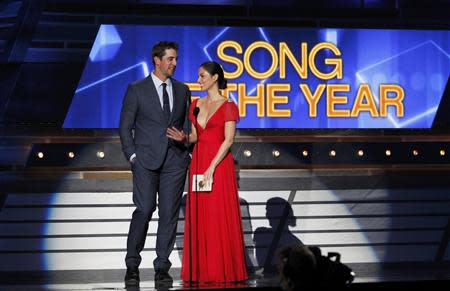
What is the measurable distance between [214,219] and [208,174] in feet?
1.01

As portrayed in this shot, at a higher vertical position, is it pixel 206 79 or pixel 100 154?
pixel 206 79

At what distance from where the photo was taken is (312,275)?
140 inches

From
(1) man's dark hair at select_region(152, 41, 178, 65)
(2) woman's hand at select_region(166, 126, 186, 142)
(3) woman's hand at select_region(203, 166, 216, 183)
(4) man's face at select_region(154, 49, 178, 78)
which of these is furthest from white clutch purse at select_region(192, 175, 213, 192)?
(1) man's dark hair at select_region(152, 41, 178, 65)

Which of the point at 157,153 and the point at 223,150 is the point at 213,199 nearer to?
the point at 223,150

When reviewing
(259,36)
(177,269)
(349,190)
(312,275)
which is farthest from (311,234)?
(312,275)

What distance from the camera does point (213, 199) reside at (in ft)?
21.6

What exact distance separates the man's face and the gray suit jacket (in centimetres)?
11

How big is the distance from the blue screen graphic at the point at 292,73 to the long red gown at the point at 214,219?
1.78 meters

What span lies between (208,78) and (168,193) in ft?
2.53

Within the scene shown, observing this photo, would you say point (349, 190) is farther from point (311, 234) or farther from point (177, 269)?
point (177, 269)

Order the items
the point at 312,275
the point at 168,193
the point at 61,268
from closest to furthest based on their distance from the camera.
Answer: the point at 312,275 → the point at 168,193 → the point at 61,268

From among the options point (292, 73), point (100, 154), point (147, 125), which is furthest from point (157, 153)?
point (292, 73)

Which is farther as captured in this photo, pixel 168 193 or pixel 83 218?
pixel 83 218

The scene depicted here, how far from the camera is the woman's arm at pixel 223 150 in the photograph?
649cm
